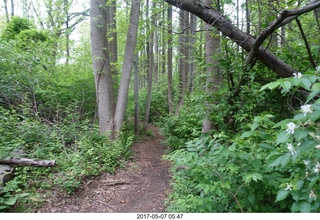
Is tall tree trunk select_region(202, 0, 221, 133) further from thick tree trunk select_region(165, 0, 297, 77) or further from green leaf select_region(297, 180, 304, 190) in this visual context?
green leaf select_region(297, 180, 304, 190)

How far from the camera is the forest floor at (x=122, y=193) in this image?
296 centimetres

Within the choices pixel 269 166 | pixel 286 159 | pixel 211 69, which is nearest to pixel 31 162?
pixel 211 69

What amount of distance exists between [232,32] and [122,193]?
3396 mm

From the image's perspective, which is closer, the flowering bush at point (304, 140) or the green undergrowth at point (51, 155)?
the flowering bush at point (304, 140)

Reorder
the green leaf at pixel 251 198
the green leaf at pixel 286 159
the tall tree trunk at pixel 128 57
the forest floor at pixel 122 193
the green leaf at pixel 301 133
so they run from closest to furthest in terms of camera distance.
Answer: the green leaf at pixel 301 133
the green leaf at pixel 286 159
the green leaf at pixel 251 198
the forest floor at pixel 122 193
the tall tree trunk at pixel 128 57

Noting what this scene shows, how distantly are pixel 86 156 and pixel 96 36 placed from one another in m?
3.25

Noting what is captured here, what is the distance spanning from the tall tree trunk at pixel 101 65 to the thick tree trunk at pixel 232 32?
310 cm

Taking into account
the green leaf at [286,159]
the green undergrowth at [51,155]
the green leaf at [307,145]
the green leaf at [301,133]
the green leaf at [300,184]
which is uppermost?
the green leaf at [301,133]

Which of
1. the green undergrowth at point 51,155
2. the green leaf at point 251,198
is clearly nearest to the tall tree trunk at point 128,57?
the green undergrowth at point 51,155

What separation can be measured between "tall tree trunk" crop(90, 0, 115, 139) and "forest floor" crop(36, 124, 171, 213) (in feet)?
4.65

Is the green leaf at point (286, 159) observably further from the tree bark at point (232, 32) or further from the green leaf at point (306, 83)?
the tree bark at point (232, 32)

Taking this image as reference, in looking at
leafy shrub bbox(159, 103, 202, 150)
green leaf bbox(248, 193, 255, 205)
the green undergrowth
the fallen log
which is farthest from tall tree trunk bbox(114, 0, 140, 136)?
green leaf bbox(248, 193, 255, 205)

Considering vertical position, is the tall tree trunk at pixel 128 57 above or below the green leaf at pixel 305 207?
above
